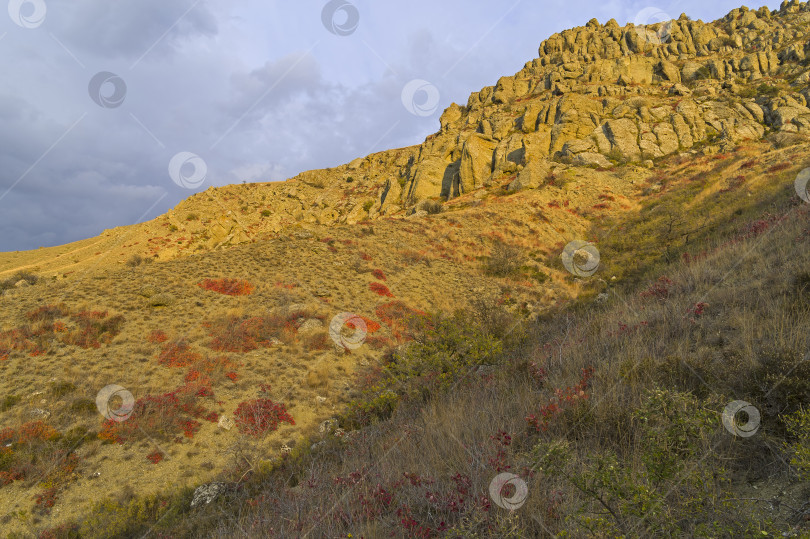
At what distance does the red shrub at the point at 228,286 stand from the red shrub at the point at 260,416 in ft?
24.8

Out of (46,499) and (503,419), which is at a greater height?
(46,499)

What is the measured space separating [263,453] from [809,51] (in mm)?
97359

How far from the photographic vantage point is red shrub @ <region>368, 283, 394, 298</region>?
59.3 ft

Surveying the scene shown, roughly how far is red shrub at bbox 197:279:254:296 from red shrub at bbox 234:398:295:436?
7.55 meters

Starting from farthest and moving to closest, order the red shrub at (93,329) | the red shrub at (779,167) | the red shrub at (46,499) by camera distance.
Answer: the red shrub at (779,167), the red shrub at (93,329), the red shrub at (46,499)

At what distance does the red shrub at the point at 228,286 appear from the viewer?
1625 centimetres

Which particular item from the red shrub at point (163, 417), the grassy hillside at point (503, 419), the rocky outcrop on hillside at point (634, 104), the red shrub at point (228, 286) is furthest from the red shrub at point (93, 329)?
the rocky outcrop on hillside at point (634, 104)

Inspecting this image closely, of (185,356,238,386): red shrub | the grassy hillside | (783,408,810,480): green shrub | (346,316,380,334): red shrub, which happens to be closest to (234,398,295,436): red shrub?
the grassy hillside

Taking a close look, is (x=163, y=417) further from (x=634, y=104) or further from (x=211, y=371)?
(x=634, y=104)

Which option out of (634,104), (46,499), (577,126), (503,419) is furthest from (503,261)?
(634,104)

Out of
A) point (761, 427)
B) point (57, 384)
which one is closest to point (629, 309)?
point (761, 427)

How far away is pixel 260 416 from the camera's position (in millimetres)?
9445

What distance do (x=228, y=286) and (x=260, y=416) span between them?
905cm

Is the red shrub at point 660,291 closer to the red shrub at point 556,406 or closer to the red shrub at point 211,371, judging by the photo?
the red shrub at point 556,406
